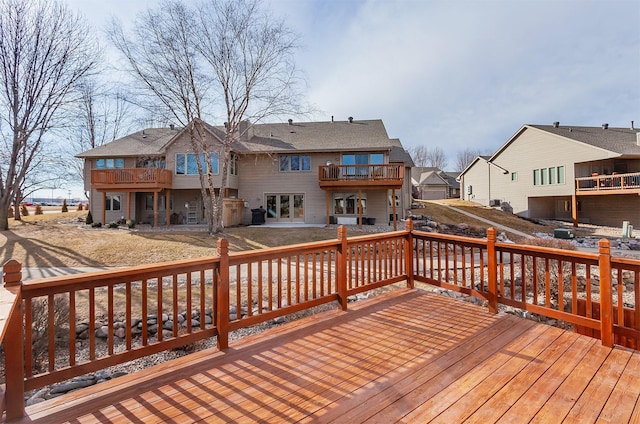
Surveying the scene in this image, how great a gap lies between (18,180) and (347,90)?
18564 millimetres

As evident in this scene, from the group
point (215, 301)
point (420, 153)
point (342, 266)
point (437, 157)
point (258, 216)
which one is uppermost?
point (420, 153)

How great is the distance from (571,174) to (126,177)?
96.3 feet

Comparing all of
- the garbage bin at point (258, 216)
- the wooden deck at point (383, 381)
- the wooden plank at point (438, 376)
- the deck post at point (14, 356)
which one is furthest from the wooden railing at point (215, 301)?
the garbage bin at point (258, 216)

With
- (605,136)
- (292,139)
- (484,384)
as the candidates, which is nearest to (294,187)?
(292,139)

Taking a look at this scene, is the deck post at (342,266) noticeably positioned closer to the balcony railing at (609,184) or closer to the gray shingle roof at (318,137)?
the gray shingle roof at (318,137)

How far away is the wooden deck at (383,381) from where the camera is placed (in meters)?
2.28

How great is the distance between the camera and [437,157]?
6212 centimetres

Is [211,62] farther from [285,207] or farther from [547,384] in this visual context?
[547,384]

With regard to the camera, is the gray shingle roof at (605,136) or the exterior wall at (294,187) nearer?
the exterior wall at (294,187)

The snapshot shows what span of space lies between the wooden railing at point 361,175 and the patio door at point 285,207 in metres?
2.56

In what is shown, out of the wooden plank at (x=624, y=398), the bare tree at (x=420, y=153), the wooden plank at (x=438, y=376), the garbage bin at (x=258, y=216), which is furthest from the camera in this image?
the bare tree at (x=420, y=153)

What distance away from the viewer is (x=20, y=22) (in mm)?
15125

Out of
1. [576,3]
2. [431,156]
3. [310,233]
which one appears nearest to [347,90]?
[310,233]

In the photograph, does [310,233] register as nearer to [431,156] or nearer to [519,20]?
[519,20]
